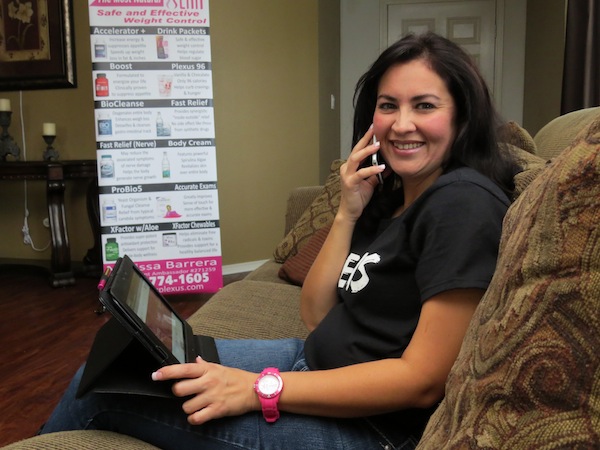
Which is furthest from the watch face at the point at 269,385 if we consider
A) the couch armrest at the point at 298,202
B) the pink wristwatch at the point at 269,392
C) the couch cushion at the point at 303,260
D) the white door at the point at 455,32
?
the white door at the point at 455,32

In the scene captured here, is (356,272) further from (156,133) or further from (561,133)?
(156,133)

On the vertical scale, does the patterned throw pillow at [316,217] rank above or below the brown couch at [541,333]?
below

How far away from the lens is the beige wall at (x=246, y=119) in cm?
380

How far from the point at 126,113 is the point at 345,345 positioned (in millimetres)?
2508

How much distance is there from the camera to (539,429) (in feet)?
1.36

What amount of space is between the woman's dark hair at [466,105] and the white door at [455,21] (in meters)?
4.02

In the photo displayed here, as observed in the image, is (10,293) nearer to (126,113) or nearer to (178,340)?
(126,113)

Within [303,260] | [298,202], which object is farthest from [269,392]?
[298,202]

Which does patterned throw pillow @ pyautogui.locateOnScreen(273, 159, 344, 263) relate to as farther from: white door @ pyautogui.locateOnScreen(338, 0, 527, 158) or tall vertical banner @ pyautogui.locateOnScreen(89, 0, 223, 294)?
white door @ pyautogui.locateOnScreen(338, 0, 527, 158)

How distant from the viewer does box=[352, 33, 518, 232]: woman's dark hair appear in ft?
3.04

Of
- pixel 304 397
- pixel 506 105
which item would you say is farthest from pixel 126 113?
pixel 506 105

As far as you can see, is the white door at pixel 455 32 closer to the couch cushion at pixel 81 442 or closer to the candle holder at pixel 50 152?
the candle holder at pixel 50 152

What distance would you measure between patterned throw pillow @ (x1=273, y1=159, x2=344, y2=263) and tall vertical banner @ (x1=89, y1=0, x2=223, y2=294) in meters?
1.29

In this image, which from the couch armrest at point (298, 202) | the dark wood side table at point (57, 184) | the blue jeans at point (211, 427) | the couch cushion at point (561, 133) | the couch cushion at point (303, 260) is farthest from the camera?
the dark wood side table at point (57, 184)
